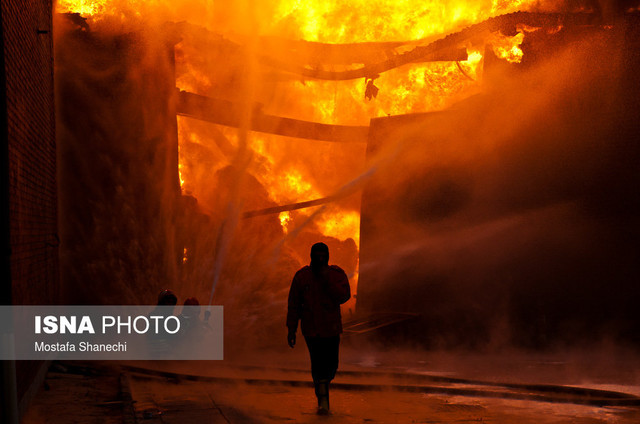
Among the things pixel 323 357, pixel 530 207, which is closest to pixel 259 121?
pixel 530 207

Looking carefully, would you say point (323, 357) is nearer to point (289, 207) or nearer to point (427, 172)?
point (427, 172)

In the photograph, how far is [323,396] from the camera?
7.43m

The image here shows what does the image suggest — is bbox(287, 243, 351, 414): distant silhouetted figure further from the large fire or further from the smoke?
the large fire

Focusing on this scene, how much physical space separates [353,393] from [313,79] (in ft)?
35.5

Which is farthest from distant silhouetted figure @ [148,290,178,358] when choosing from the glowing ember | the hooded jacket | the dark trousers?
the glowing ember

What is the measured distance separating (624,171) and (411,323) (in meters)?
4.61

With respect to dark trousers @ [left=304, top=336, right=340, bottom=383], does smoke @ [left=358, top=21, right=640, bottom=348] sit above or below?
above

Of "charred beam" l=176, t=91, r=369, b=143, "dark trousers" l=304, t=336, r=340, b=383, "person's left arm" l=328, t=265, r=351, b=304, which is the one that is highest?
"charred beam" l=176, t=91, r=369, b=143

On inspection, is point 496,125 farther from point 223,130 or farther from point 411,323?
point 223,130

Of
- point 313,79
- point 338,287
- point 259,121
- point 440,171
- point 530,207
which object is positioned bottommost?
point 338,287

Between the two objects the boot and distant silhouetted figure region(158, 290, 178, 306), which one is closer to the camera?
the boot

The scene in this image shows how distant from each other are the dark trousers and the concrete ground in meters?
0.39

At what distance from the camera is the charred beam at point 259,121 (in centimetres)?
1617

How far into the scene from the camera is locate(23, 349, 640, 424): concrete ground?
23.8ft
